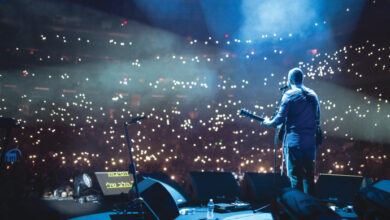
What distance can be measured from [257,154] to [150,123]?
293cm

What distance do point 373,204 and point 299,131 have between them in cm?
149

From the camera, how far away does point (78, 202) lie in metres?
4.39

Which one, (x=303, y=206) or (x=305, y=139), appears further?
(x=305, y=139)

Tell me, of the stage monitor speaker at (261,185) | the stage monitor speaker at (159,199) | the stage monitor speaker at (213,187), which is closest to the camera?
the stage monitor speaker at (159,199)

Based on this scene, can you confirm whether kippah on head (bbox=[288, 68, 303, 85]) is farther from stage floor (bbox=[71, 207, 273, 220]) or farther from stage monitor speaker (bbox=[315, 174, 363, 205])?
stage monitor speaker (bbox=[315, 174, 363, 205])

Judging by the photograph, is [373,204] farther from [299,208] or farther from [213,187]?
[213,187]

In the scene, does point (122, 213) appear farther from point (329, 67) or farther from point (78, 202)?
point (329, 67)

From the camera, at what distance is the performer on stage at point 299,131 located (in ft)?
9.64

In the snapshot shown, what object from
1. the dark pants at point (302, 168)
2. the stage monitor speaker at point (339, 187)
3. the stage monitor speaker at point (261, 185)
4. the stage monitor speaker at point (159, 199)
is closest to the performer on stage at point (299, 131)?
the dark pants at point (302, 168)

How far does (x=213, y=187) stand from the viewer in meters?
3.96

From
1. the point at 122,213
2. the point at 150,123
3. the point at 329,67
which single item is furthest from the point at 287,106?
the point at 329,67

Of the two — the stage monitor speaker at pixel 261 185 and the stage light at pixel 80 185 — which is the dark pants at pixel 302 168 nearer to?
the stage monitor speaker at pixel 261 185

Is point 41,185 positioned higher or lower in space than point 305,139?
lower

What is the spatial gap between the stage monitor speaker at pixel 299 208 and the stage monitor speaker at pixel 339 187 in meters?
2.63
